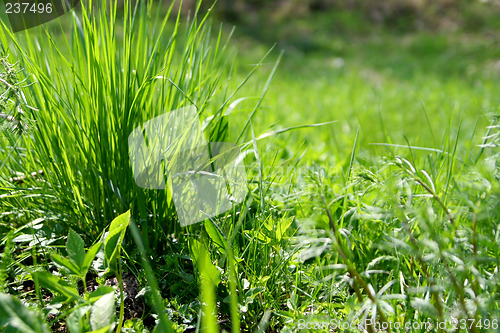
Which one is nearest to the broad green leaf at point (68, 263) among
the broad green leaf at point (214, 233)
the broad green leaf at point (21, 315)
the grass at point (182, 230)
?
the grass at point (182, 230)

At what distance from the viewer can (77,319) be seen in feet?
2.56

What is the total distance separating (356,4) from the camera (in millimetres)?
11227

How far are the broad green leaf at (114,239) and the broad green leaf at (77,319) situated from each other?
13 cm

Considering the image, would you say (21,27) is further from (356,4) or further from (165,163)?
Answer: (356,4)

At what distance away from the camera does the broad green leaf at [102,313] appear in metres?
0.79

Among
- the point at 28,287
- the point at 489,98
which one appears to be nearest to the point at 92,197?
the point at 28,287

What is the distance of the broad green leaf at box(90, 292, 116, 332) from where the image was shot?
0.79 metres

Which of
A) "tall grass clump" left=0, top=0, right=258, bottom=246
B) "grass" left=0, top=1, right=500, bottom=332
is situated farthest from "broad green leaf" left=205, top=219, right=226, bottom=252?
"tall grass clump" left=0, top=0, right=258, bottom=246

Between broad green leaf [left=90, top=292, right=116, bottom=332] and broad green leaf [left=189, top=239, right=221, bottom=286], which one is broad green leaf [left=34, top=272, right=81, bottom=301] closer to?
broad green leaf [left=90, top=292, right=116, bottom=332]

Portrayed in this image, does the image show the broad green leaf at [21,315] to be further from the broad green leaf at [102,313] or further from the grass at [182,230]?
the broad green leaf at [102,313]

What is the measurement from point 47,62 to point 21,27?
133mm

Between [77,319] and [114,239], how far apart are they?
0.18 m

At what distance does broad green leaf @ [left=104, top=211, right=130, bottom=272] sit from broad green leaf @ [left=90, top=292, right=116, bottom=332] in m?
0.11

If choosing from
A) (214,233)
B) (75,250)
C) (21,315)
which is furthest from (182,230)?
(21,315)
